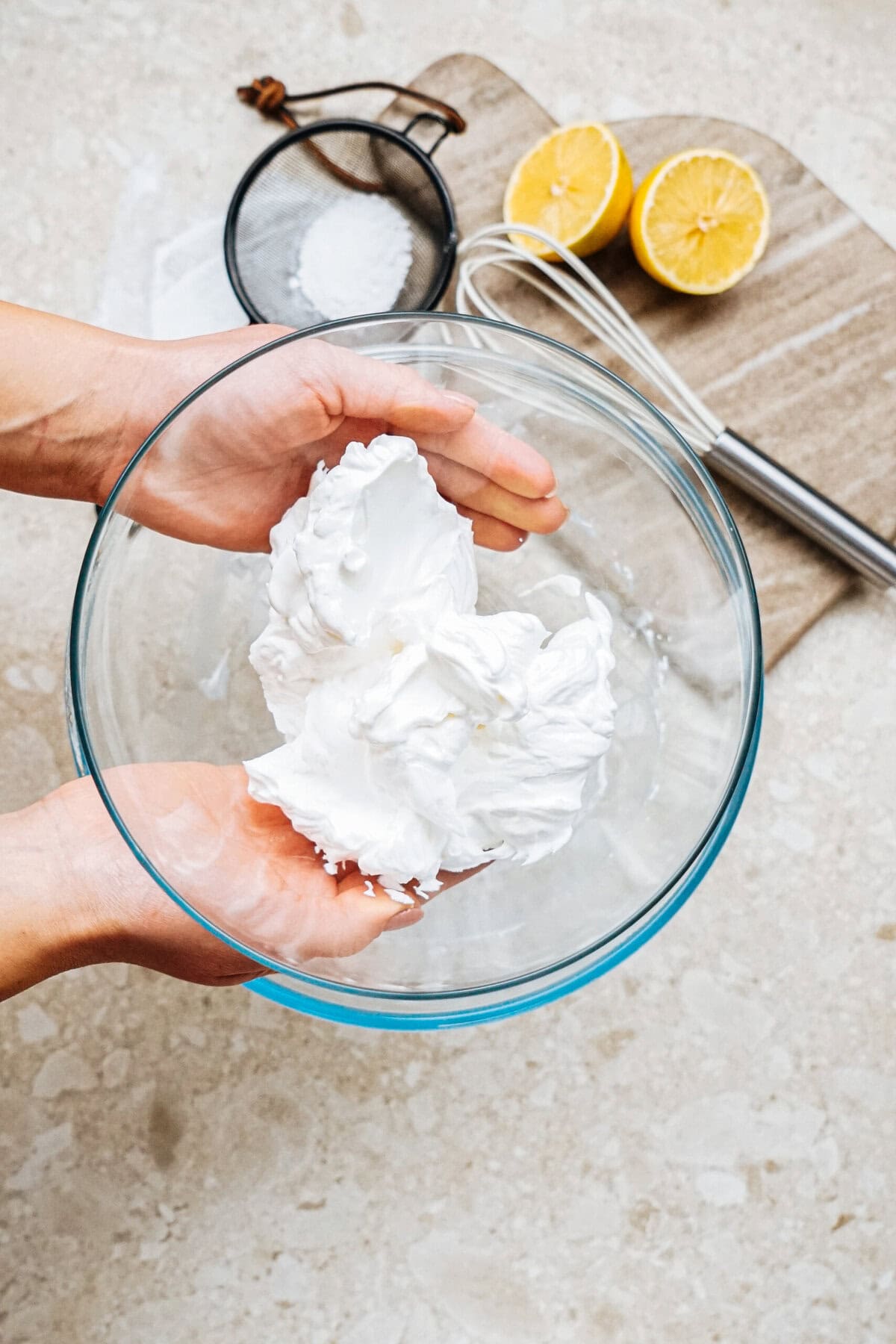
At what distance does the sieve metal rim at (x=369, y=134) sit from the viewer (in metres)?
1.15

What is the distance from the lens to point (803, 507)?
108 cm

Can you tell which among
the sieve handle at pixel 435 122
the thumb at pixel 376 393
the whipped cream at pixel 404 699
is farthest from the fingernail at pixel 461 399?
the sieve handle at pixel 435 122

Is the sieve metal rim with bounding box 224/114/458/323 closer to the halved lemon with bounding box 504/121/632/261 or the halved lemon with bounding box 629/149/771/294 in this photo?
the halved lemon with bounding box 504/121/632/261

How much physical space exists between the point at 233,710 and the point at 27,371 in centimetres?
40

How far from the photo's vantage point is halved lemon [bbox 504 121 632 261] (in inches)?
43.0

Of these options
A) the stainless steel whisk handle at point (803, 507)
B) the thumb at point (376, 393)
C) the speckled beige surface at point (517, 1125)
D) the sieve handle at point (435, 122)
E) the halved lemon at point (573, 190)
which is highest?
the halved lemon at point (573, 190)

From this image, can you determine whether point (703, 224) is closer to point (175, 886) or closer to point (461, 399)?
point (461, 399)

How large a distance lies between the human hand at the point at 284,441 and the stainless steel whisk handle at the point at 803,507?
196 millimetres

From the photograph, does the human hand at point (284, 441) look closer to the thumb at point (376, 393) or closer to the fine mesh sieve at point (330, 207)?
the thumb at point (376, 393)

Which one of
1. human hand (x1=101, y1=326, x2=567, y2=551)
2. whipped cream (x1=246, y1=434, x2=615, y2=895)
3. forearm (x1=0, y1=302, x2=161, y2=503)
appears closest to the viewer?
whipped cream (x1=246, y1=434, x2=615, y2=895)

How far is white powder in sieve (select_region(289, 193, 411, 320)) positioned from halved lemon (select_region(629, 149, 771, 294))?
29 centimetres

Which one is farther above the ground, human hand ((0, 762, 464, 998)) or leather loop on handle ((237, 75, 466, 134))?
leather loop on handle ((237, 75, 466, 134))

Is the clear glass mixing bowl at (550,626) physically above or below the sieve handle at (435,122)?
below

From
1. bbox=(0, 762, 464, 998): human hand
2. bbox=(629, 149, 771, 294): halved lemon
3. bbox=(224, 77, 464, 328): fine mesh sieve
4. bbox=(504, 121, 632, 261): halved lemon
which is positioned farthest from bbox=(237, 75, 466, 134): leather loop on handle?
bbox=(0, 762, 464, 998): human hand
